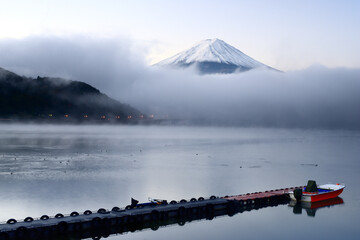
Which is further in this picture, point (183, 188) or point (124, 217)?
point (183, 188)

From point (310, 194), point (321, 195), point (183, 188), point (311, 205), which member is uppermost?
point (310, 194)

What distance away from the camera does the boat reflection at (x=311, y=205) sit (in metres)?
49.2

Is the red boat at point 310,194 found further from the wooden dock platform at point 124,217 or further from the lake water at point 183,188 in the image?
the lake water at point 183,188

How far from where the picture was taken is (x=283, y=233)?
131ft

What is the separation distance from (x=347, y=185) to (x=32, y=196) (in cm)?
5426

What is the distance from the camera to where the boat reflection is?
49.2 meters

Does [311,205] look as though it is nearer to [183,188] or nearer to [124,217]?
[183,188]

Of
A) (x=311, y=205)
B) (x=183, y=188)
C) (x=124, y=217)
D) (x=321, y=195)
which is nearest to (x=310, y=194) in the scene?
(x=311, y=205)

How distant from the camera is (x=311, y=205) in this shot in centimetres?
5206

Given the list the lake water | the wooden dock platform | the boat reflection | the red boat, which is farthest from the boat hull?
the wooden dock platform

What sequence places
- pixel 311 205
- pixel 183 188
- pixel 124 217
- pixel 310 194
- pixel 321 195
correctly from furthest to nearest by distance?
pixel 183 188, pixel 321 195, pixel 310 194, pixel 311 205, pixel 124 217

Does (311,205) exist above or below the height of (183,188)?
below

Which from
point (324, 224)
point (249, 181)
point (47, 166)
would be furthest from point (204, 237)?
point (47, 166)

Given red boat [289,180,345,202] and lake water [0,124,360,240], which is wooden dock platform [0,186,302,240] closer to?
lake water [0,124,360,240]
